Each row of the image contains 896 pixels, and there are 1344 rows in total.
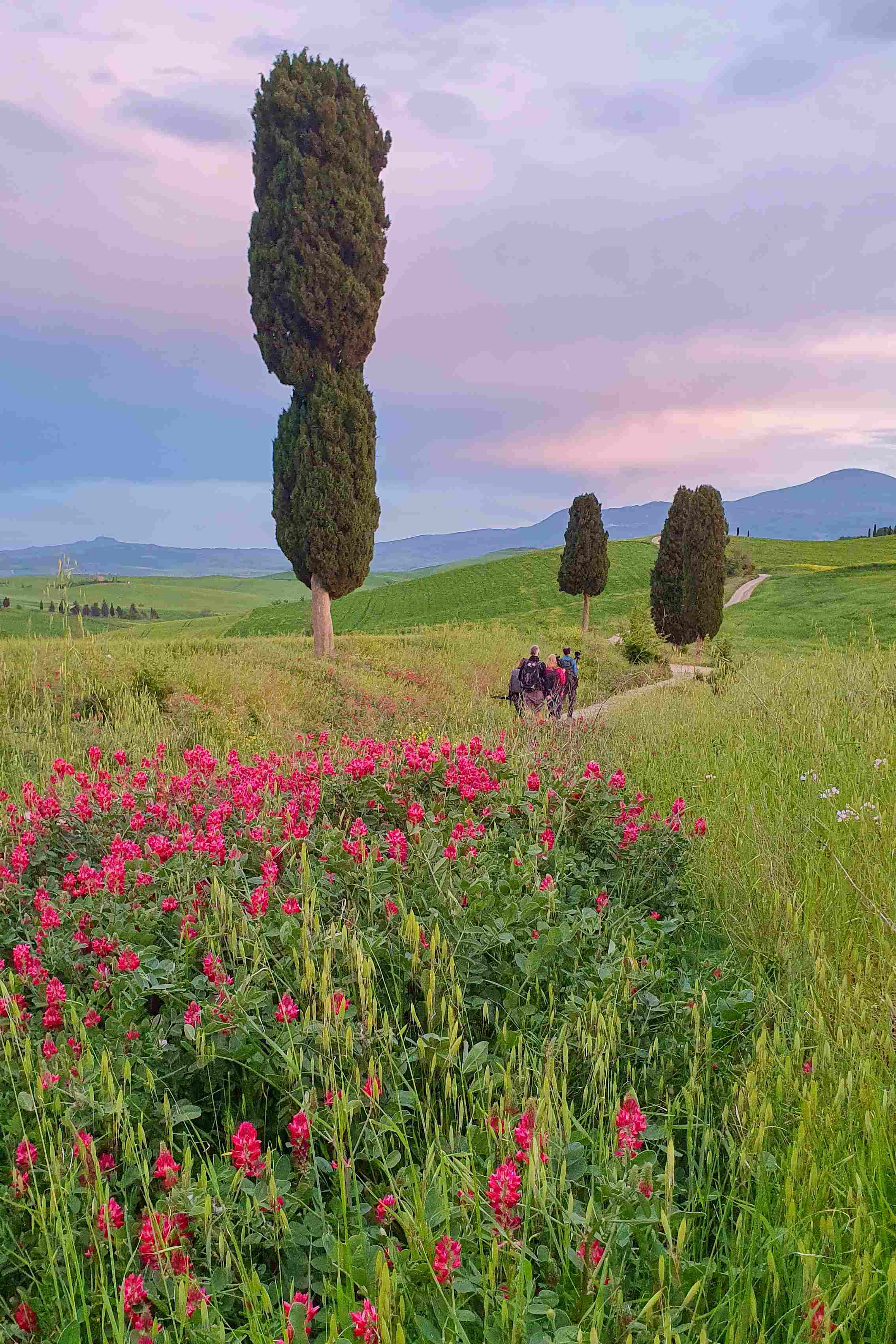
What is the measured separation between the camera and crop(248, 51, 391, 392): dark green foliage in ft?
53.6

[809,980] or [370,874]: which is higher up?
[370,874]

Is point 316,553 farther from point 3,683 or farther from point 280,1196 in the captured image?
point 280,1196

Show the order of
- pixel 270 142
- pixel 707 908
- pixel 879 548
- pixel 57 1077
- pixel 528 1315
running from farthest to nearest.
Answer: pixel 879 548 → pixel 270 142 → pixel 707 908 → pixel 57 1077 → pixel 528 1315

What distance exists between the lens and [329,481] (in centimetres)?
1678

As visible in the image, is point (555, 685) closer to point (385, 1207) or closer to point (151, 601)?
point (385, 1207)

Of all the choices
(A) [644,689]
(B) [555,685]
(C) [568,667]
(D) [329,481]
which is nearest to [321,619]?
(D) [329,481]

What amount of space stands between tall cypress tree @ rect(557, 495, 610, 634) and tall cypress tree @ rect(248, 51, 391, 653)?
18570 mm

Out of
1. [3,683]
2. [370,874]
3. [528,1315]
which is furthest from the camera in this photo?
[3,683]

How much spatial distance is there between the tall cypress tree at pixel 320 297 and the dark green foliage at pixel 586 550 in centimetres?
1867

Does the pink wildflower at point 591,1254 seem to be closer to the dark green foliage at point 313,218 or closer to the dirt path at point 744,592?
the dark green foliage at point 313,218

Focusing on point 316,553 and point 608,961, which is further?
point 316,553

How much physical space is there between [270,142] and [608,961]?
1948 centimetres

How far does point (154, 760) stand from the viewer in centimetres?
514

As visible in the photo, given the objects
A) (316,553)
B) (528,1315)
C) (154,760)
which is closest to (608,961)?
(528,1315)
